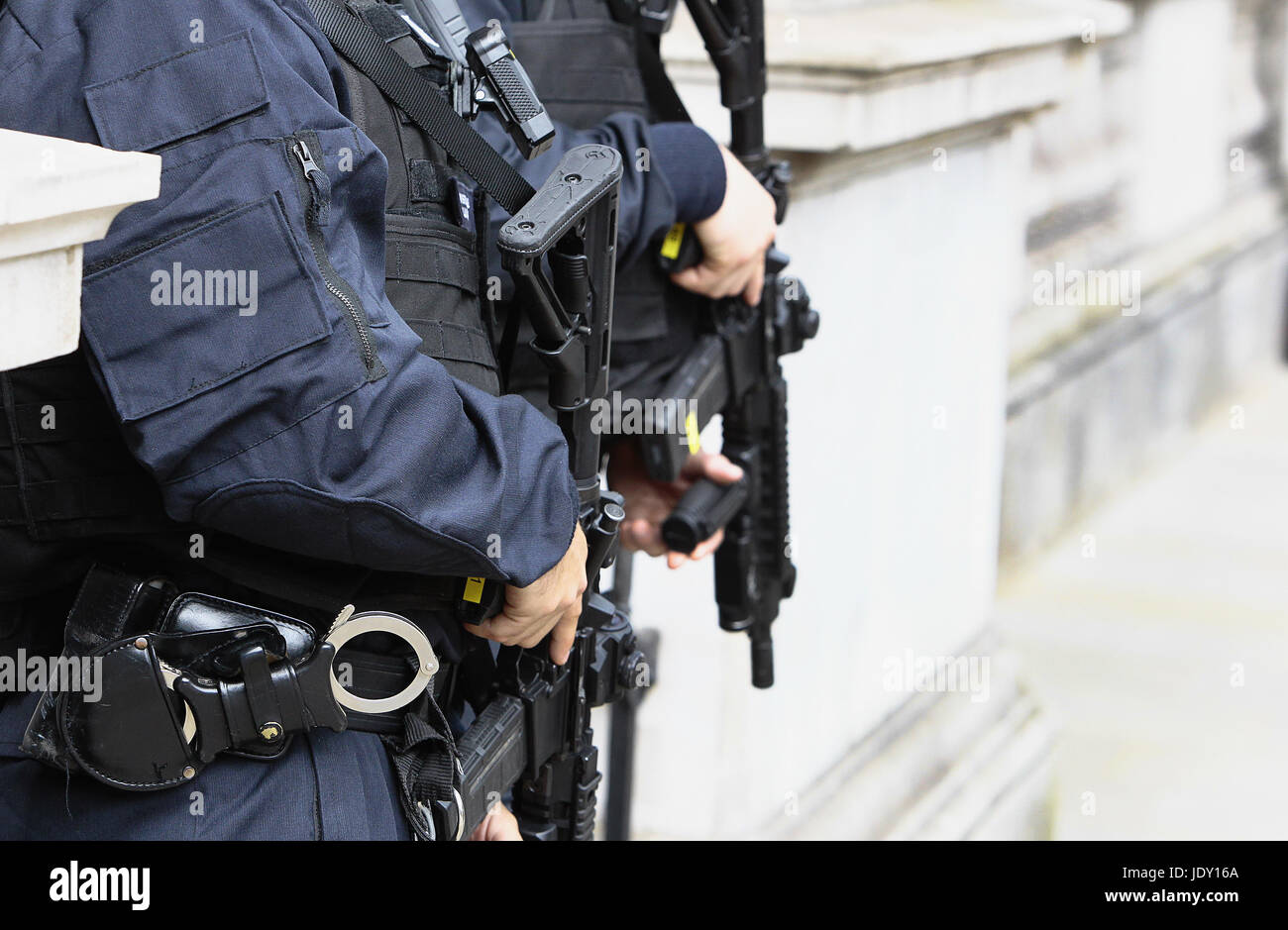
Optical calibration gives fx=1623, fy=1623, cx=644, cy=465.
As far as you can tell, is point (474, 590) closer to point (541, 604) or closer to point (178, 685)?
point (541, 604)

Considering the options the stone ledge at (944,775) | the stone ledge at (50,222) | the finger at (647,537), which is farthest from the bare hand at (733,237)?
the stone ledge at (944,775)

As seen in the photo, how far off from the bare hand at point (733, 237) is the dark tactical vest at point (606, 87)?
59 millimetres

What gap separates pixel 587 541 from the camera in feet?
6.15

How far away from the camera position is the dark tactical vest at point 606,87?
2.19 meters

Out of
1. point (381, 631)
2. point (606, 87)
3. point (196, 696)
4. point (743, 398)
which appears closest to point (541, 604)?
point (381, 631)

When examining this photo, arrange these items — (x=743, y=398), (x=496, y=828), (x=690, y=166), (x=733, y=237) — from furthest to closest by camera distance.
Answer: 1. (x=743, y=398)
2. (x=733, y=237)
3. (x=690, y=166)
4. (x=496, y=828)

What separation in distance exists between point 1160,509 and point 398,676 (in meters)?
5.29

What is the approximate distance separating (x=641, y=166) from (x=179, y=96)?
0.77 metres

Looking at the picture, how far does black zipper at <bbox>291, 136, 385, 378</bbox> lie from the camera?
143 centimetres

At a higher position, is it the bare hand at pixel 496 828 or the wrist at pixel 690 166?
the wrist at pixel 690 166

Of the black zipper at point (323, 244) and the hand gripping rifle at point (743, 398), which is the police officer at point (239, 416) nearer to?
the black zipper at point (323, 244)

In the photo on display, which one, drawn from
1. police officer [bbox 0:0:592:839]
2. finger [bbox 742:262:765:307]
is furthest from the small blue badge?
finger [bbox 742:262:765:307]
